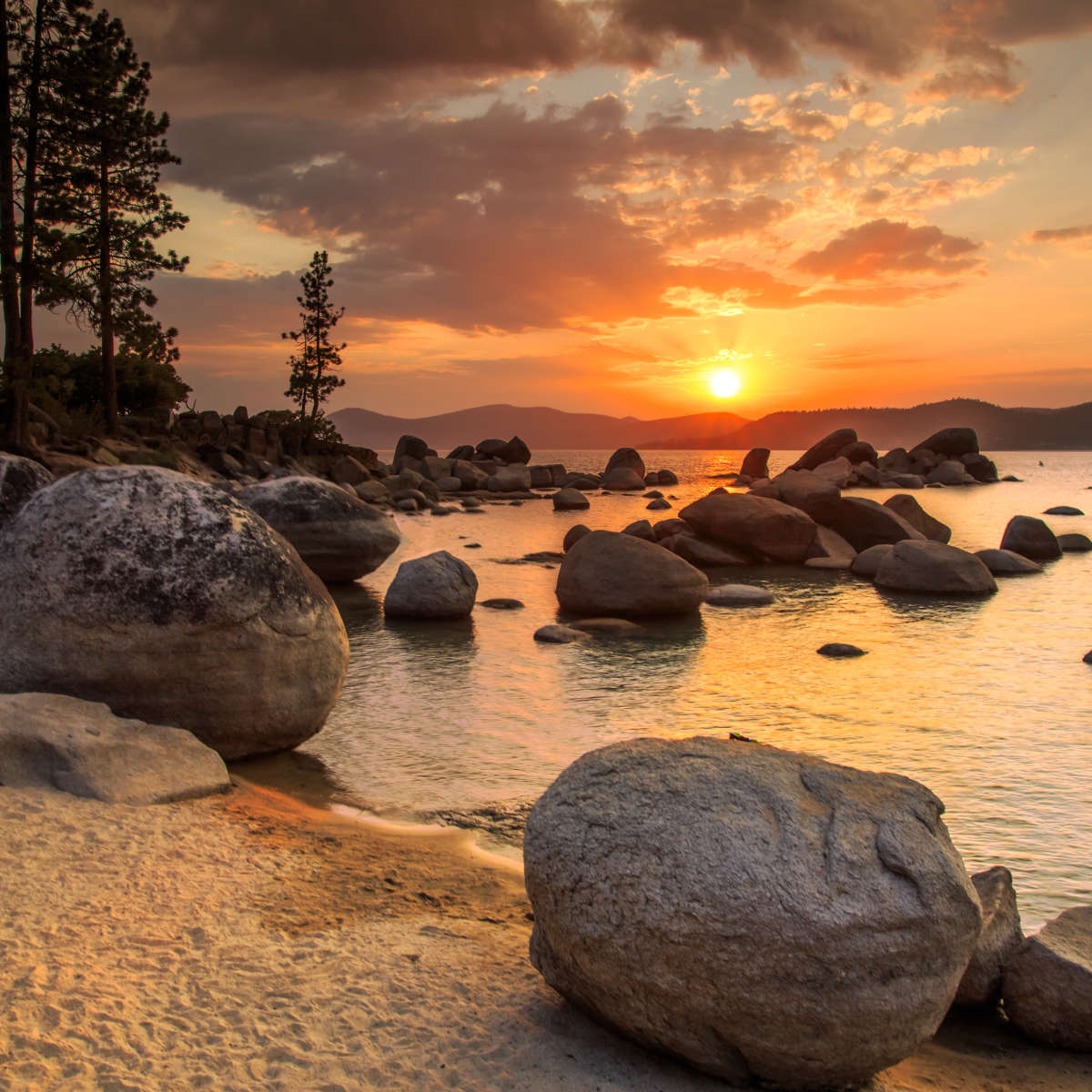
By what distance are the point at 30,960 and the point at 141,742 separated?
99.2 inches

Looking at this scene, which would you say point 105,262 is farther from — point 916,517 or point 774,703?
point 774,703

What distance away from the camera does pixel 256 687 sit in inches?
293

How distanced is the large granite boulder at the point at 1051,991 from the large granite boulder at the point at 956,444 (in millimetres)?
73977

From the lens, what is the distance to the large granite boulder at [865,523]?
23891 mm

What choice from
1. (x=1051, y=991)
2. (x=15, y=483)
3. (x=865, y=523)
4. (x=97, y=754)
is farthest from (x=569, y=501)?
(x=1051, y=991)

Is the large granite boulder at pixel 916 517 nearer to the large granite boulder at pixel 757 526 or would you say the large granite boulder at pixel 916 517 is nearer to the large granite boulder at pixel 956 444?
the large granite boulder at pixel 757 526

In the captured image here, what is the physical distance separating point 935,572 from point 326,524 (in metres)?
12.0

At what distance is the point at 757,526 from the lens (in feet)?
74.0

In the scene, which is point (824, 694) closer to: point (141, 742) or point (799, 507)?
point (141, 742)

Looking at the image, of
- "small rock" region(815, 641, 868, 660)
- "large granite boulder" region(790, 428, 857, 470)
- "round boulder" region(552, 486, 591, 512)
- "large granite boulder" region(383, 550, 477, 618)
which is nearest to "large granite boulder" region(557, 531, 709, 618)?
"large granite boulder" region(383, 550, 477, 618)

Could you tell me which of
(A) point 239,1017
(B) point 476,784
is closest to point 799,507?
(B) point 476,784

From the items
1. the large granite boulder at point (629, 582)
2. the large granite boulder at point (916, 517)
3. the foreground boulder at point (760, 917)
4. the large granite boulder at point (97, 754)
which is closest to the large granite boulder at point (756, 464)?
the large granite boulder at point (916, 517)

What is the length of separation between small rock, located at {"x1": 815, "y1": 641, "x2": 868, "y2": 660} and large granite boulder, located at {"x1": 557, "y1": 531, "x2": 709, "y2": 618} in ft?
10.1

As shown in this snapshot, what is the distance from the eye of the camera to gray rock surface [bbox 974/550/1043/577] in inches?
844
